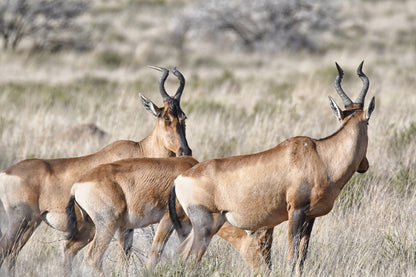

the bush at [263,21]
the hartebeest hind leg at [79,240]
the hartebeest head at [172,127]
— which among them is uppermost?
the bush at [263,21]

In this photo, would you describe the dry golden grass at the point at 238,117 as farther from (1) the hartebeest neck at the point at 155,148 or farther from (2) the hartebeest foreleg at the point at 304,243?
(1) the hartebeest neck at the point at 155,148

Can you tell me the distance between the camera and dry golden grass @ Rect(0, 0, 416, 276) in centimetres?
675

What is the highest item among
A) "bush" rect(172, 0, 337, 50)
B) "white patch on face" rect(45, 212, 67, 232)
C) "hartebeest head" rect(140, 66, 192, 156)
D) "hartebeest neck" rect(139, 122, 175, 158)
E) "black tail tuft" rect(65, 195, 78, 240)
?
"bush" rect(172, 0, 337, 50)

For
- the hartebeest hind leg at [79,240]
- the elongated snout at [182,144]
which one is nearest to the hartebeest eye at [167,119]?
the elongated snout at [182,144]

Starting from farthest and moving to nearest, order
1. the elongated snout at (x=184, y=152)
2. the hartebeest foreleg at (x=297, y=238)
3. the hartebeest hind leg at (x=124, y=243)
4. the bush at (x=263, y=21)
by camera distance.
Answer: the bush at (x=263, y=21) < the elongated snout at (x=184, y=152) < the hartebeest hind leg at (x=124, y=243) < the hartebeest foreleg at (x=297, y=238)

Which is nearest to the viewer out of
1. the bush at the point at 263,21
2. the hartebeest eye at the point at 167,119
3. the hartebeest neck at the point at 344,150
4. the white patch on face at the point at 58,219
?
the hartebeest neck at the point at 344,150

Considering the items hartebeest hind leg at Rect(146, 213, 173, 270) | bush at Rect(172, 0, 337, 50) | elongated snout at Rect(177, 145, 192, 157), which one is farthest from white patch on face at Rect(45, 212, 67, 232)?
bush at Rect(172, 0, 337, 50)

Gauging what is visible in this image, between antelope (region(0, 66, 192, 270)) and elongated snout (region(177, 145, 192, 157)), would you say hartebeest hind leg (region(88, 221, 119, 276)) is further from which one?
elongated snout (region(177, 145, 192, 157))

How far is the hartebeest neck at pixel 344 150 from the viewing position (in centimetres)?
610

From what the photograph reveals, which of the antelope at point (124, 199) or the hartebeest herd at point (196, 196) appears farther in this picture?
the antelope at point (124, 199)

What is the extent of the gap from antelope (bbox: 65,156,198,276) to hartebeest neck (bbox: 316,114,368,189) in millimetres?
1369

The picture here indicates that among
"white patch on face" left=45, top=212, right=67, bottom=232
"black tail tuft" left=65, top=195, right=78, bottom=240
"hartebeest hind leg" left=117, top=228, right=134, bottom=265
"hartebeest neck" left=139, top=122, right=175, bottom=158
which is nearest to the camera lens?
"black tail tuft" left=65, top=195, right=78, bottom=240

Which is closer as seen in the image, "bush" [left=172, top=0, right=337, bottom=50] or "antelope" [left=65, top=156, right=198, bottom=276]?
"antelope" [left=65, top=156, right=198, bottom=276]

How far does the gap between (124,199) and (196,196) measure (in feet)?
2.59
